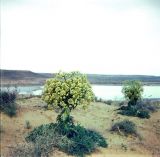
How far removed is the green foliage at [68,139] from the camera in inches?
579

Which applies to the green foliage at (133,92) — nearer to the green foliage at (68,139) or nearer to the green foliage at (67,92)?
the green foliage at (68,139)

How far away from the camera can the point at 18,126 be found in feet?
57.2

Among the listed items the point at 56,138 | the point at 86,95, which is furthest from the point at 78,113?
the point at 56,138

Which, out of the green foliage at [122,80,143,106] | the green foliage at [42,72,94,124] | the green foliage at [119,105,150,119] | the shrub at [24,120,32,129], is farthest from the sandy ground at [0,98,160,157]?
the green foliage at [42,72,94,124]

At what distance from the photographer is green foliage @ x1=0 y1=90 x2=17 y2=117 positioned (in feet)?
59.9

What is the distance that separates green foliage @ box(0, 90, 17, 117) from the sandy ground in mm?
261

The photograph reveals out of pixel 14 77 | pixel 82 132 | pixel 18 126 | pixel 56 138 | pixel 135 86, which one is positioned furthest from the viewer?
pixel 14 77

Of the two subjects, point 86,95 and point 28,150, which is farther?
point 86,95

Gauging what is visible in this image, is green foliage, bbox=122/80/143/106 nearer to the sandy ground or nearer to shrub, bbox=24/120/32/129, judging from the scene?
the sandy ground

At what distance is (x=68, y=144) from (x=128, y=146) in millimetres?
2825

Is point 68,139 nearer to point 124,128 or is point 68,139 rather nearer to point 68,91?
point 68,91

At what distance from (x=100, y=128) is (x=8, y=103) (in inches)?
148

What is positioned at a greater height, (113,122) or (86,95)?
(86,95)

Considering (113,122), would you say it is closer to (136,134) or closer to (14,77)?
(136,134)
